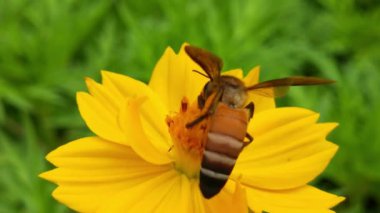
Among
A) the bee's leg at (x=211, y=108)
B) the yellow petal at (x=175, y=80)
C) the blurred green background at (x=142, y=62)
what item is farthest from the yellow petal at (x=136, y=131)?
the blurred green background at (x=142, y=62)

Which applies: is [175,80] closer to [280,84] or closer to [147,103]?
[147,103]

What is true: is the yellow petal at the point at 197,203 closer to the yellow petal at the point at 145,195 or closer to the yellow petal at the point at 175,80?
the yellow petal at the point at 145,195

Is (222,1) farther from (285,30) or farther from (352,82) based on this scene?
(352,82)

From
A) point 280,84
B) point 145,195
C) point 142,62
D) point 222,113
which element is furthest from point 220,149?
point 142,62

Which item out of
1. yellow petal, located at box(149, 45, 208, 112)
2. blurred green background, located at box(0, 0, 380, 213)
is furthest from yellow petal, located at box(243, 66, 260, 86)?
blurred green background, located at box(0, 0, 380, 213)

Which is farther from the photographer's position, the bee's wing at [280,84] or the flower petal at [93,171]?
the flower petal at [93,171]
